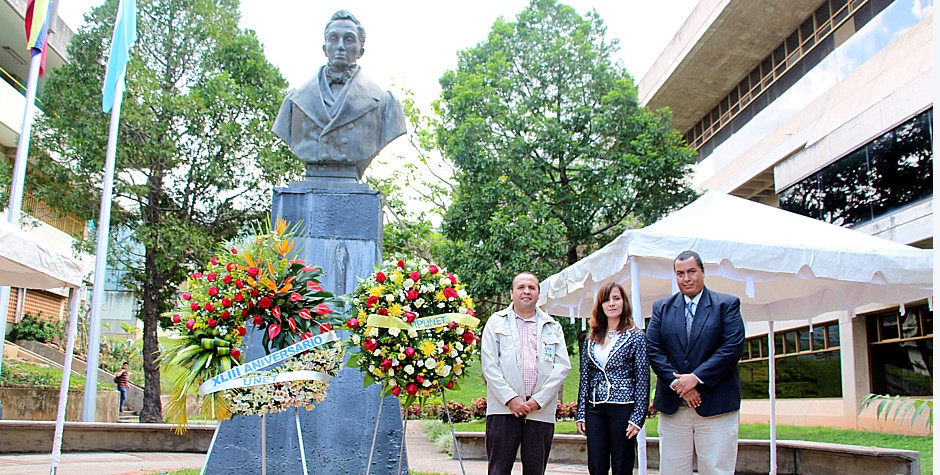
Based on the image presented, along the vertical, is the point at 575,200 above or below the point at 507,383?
above

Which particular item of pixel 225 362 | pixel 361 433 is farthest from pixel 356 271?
pixel 225 362

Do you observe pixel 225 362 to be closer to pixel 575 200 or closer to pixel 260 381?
pixel 260 381

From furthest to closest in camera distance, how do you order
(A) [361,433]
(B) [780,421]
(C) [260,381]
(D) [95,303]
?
(B) [780,421], (D) [95,303], (A) [361,433], (C) [260,381]

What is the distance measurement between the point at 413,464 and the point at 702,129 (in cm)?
2247

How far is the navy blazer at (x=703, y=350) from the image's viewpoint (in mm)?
4535

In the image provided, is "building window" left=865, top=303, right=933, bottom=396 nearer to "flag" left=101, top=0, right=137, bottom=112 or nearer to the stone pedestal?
the stone pedestal

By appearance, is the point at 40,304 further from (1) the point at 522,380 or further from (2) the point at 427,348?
(1) the point at 522,380

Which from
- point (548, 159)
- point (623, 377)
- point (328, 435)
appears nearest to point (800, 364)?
point (548, 159)

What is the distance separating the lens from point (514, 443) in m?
4.85

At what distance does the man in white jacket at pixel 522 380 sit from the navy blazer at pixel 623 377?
0.62 feet

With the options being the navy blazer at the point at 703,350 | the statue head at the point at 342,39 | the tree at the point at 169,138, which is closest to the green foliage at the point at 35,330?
the tree at the point at 169,138

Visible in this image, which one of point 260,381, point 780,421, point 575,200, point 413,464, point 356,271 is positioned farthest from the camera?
point 780,421

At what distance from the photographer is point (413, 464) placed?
9539 mm

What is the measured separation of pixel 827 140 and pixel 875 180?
2123mm
